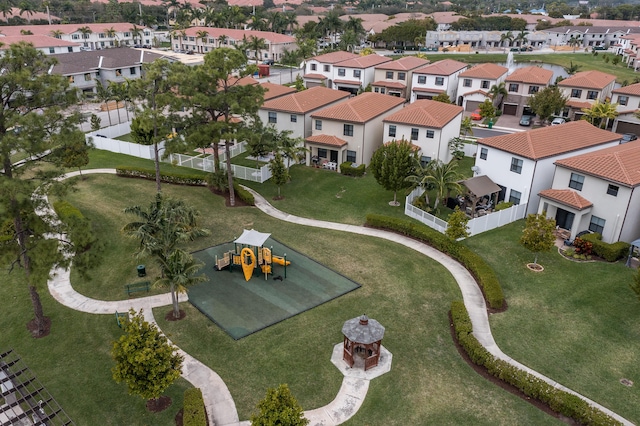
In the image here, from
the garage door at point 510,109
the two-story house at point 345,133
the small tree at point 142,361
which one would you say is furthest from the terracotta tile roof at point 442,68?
the small tree at point 142,361

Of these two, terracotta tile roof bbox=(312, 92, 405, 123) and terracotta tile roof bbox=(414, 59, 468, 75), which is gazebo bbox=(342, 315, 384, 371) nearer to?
terracotta tile roof bbox=(312, 92, 405, 123)

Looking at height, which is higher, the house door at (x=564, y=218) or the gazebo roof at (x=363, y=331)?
the gazebo roof at (x=363, y=331)

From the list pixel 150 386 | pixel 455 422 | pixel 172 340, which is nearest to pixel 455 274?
pixel 455 422

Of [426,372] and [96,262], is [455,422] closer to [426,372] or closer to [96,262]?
[426,372]

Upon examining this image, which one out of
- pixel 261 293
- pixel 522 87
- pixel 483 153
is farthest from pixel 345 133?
pixel 522 87

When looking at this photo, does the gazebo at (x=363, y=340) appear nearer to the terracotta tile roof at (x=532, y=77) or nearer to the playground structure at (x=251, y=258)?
the playground structure at (x=251, y=258)
